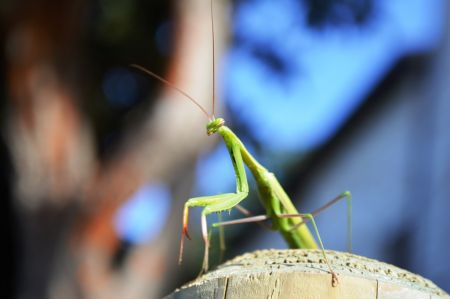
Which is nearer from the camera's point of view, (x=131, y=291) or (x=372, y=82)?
(x=131, y=291)

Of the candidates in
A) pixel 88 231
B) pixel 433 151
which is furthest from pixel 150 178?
pixel 433 151

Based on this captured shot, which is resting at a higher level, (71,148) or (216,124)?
(216,124)

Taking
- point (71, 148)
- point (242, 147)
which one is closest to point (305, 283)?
point (242, 147)

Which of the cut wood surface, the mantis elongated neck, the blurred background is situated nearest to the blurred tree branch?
the blurred background

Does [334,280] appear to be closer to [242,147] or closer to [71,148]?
[242,147]

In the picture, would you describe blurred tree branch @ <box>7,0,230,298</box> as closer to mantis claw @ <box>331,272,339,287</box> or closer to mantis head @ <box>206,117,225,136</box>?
mantis head @ <box>206,117,225,136</box>

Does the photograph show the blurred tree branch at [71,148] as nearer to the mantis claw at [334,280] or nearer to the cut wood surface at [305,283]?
the cut wood surface at [305,283]

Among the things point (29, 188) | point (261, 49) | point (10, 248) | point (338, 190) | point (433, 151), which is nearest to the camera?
point (29, 188)

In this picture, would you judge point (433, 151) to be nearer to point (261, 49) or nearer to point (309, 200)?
point (309, 200)
